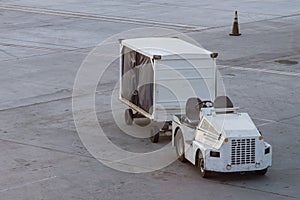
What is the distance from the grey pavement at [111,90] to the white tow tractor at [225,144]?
35 centimetres

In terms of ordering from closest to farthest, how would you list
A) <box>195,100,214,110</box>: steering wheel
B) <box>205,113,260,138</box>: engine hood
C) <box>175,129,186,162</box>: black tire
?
<box>205,113,260,138</box>: engine hood
<box>175,129,186,162</box>: black tire
<box>195,100,214,110</box>: steering wheel

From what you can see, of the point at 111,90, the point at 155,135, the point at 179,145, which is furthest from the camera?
the point at 111,90

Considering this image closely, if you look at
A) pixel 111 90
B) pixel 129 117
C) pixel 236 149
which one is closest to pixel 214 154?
pixel 236 149

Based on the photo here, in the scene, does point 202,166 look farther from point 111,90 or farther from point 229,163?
point 111,90

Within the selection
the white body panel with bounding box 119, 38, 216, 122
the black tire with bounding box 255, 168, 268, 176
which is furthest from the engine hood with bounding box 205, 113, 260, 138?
the white body panel with bounding box 119, 38, 216, 122

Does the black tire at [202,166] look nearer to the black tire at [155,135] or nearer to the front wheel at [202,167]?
the front wheel at [202,167]

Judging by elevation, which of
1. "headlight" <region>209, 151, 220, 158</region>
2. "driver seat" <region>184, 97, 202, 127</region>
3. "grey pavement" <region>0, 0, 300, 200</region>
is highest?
"driver seat" <region>184, 97, 202, 127</region>

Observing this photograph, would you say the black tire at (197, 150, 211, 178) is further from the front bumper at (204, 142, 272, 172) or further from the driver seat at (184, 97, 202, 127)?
the driver seat at (184, 97, 202, 127)

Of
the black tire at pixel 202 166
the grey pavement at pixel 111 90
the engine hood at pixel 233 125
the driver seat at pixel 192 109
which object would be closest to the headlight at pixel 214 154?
the black tire at pixel 202 166

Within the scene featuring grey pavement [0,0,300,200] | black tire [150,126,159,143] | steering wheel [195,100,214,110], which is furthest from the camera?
black tire [150,126,159,143]

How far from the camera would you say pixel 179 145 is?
19.3 metres

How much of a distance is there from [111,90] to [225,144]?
974cm

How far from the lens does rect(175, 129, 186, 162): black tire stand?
750 inches

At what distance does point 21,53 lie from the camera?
33.1 metres
